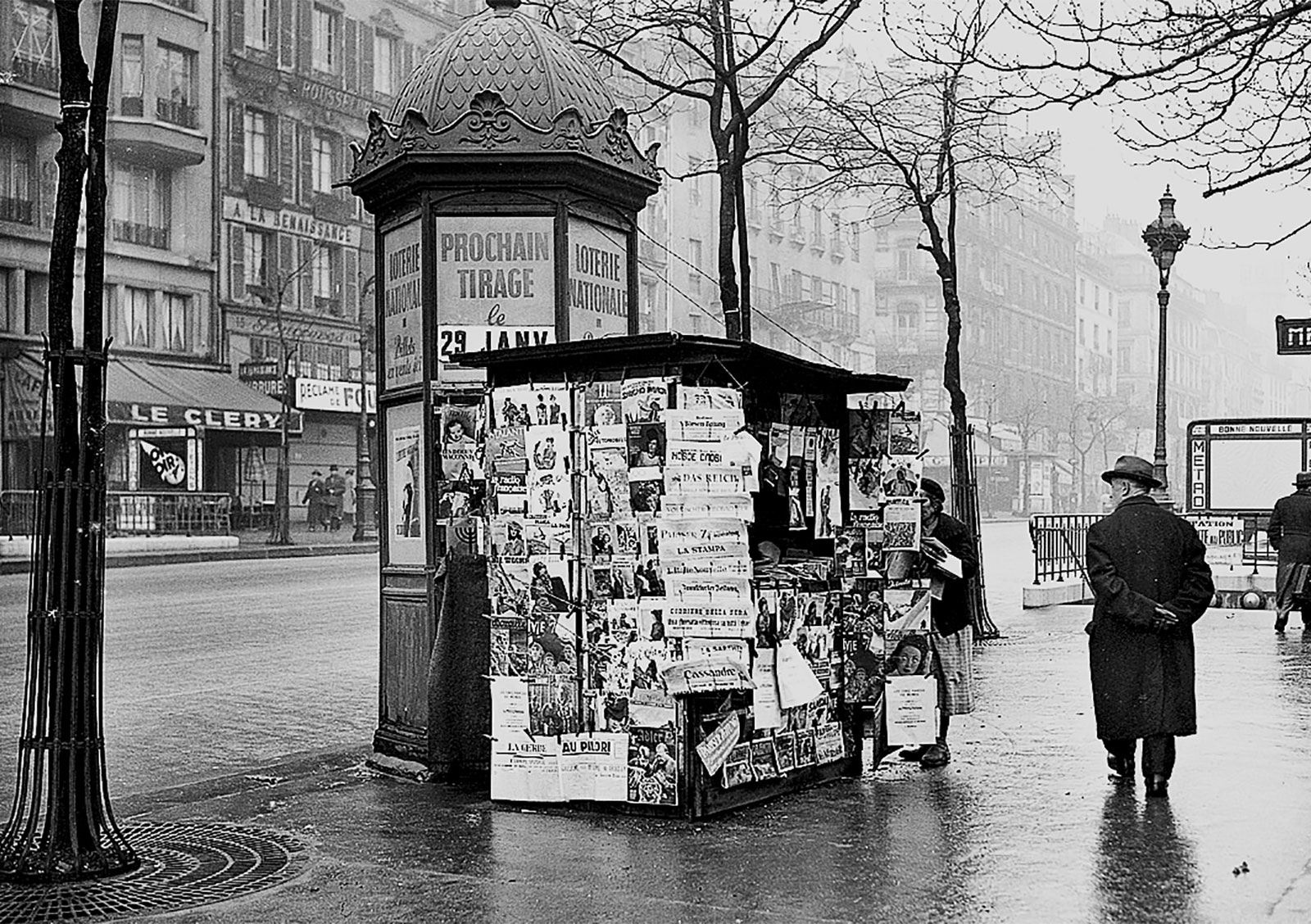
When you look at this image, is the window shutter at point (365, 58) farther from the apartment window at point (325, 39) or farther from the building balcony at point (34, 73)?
the building balcony at point (34, 73)

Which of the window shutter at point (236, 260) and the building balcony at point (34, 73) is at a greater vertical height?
the building balcony at point (34, 73)

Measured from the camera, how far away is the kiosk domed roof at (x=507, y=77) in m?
9.16

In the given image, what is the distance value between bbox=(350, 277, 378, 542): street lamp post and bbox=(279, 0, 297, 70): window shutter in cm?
688

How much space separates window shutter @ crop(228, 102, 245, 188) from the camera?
44.6 metres

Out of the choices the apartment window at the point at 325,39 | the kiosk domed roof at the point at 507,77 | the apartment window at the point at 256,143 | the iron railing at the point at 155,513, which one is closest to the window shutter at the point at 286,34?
the apartment window at the point at 325,39

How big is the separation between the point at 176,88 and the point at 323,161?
20.3 ft

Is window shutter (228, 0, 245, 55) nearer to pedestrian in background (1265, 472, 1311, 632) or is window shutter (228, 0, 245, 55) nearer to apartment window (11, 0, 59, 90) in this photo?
apartment window (11, 0, 59, 90)

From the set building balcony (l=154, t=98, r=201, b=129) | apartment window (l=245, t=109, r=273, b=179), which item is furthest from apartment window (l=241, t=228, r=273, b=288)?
building balcony (l=154, t=98, r=201, b=129)

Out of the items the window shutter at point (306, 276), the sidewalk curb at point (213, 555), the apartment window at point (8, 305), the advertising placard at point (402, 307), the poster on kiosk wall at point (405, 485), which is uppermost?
the window shutter at point (306, 276)

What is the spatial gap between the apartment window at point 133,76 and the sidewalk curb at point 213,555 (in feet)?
40.5

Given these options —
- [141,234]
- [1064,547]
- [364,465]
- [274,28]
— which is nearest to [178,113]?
[141,234]

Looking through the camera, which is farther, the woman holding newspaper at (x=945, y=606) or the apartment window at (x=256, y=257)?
the apartment window at (x=256, y=257)

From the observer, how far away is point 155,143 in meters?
41.5

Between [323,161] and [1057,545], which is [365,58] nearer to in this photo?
[323,161]
